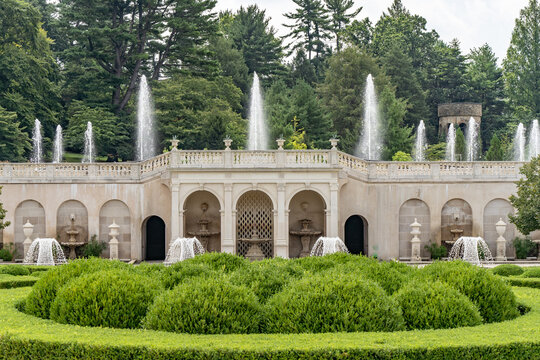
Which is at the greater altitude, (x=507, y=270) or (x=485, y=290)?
(x=485, y=290)

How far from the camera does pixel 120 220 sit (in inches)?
1417

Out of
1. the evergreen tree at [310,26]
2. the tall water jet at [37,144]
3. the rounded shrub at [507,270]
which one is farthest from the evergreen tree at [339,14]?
the rounded shrub at [507,270]

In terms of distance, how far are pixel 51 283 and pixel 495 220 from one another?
85.6ft

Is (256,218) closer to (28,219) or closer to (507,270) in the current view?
(28,219)

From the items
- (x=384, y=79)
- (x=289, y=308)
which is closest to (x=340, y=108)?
(x=384, y=79)

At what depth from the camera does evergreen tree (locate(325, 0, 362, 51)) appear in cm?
7819

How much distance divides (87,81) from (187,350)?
146 ft

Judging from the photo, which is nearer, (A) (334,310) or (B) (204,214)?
(A) (334,310)

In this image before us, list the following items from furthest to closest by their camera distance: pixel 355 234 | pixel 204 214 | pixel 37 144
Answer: pixel 37 144
pixel 355 234
pixel 204 214

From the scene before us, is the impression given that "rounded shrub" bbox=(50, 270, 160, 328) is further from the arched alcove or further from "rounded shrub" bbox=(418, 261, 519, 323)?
the arched alcove

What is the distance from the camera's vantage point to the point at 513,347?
11148mm

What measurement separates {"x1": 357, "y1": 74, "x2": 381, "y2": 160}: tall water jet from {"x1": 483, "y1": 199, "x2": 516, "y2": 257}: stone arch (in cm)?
1784

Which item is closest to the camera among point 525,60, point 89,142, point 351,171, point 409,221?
point 351,171

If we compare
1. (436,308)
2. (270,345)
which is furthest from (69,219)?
(270,345)
